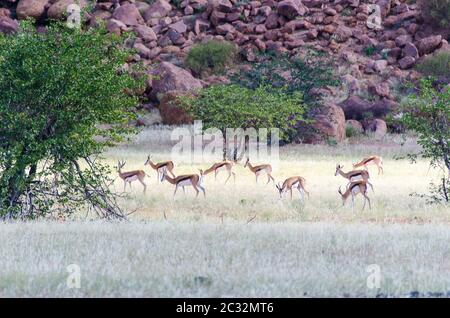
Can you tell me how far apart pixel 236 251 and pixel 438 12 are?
1994 inches

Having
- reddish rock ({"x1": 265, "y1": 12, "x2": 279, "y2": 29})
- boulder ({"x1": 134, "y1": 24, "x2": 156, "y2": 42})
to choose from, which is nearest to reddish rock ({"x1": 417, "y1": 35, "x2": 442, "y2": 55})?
reddish rock ({"x1": 265, "y1": 12, "x2": 279, "y2": 29})

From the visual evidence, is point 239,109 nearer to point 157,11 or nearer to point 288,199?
point 288,199

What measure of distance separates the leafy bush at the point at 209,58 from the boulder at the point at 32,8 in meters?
13.2

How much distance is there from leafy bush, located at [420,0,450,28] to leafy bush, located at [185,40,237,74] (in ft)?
45.4

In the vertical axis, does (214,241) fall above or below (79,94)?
below

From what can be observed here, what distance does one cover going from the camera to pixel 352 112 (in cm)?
4247

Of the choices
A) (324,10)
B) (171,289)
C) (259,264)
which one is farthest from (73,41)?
(324,10)

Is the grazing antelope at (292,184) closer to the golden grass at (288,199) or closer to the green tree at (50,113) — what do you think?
the golden grass at (288,199)

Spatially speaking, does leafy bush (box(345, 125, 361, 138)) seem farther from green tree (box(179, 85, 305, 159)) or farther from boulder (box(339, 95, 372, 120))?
green tree (box(179, 85, 305, 159))

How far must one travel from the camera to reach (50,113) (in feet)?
47.7

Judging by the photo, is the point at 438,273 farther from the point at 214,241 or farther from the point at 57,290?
the point at 57,290

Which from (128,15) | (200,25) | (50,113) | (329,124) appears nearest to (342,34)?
(200,25)

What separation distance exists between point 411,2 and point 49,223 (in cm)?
5438

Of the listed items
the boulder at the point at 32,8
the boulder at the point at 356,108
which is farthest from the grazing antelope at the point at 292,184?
the boulder at the point at 32,8
